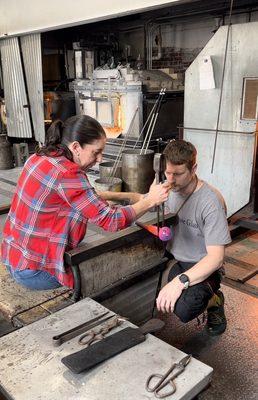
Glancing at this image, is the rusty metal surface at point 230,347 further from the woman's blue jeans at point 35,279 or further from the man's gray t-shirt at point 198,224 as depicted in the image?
the woman's blue jeans at point 35,279

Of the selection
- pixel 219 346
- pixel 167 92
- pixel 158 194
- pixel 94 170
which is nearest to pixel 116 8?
pixel 167 92

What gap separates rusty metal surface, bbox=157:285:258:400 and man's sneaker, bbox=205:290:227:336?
Result: 0.04 metres

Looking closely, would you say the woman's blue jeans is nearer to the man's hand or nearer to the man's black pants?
the man's hand

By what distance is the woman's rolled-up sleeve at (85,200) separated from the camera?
1.48 metres

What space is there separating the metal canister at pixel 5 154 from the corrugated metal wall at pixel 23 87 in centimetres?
46

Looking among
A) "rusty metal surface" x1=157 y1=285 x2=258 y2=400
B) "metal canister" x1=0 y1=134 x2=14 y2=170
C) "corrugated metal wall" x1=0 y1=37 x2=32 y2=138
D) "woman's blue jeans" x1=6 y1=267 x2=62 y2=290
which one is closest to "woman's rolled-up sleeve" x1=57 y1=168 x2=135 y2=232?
"woman's blue jeans" x1=6 y1=267 x2=62 y2=290

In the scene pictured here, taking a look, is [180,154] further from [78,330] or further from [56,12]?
[56,12]

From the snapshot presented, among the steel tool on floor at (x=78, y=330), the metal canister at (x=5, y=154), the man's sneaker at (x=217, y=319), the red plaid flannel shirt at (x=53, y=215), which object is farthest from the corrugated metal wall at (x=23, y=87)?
the steel tool on floor at (x=78, y=330)

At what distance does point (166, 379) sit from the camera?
981mm

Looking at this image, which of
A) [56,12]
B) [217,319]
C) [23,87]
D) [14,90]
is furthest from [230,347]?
[14,90]

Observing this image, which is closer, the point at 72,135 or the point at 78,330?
the point at 78,330

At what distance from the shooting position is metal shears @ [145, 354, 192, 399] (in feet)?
3.08

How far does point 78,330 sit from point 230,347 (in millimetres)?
1200

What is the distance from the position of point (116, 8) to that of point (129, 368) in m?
3.60
